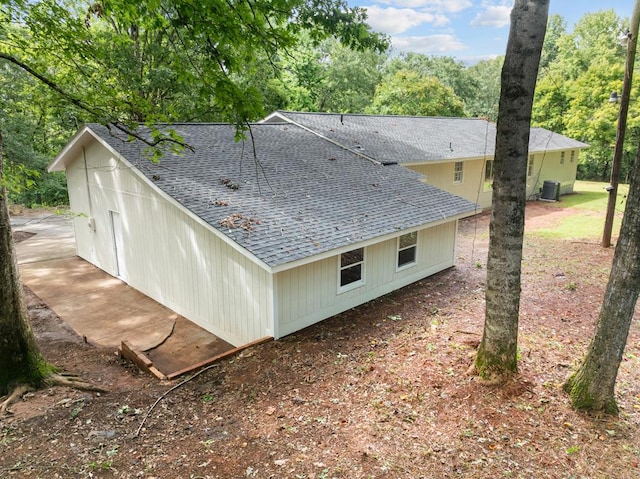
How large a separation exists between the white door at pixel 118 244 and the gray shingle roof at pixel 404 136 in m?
8.06

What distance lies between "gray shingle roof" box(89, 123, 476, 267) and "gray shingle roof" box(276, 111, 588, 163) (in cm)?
190

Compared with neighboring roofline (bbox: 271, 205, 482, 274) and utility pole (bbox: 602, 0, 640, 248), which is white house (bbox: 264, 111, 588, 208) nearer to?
neighboring roofline (bbox: 271, 205, 482, 274)

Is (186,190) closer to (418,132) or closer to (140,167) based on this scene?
(140,167)

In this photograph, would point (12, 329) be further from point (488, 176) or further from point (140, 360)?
point (488, 176)

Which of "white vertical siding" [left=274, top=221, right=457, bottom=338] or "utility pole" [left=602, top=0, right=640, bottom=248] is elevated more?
"utility pole" [left=602, top=0, right=640, bottom=248]

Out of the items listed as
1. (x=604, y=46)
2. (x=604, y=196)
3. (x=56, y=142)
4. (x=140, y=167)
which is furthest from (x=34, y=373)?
(x=604, y=46)

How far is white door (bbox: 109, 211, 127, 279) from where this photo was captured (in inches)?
470

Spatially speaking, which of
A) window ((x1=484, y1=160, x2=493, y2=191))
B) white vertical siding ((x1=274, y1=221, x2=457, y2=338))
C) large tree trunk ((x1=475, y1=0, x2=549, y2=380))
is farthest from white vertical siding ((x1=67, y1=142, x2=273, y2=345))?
window ((x1=484, y1=160, x2=493, y2=191))

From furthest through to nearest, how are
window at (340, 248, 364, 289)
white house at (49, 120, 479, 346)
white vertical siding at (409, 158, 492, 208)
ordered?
white vertical siding at (409, 158, 492, 208) < window at (340, 248, 364, 289) < white house at (49, 120, 479, 346)

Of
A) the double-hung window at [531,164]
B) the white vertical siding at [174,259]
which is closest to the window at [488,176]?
the double-hung window at [531,164]

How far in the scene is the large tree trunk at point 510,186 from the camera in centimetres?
488

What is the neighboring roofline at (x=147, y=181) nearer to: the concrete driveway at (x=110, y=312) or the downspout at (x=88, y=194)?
the downspout at (x=88, y=194)

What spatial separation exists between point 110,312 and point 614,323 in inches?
401

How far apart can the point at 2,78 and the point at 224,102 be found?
20185 mm
